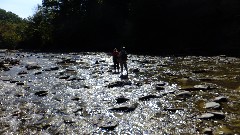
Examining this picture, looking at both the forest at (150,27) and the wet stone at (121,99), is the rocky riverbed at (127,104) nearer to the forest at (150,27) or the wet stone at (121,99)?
the wet stone at (121,99)

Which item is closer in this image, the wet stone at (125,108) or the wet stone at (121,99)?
the wet stone at (125,108)

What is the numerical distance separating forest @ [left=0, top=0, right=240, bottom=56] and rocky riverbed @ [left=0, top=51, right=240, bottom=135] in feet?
76.4

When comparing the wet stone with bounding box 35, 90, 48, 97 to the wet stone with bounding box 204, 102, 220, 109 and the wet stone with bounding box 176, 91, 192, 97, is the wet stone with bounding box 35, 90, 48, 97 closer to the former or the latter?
the wet stone with bounding box 176, 91, 192, 97

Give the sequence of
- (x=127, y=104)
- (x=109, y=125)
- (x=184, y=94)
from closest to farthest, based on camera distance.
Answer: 1. (x=109, y=125)
2. (x=127, y=104)
3. (x=184, y=94)

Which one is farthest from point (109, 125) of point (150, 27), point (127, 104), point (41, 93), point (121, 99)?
point (150, 27)

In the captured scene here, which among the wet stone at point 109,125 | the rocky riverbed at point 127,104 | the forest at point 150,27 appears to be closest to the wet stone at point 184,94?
the rocky riverbed at point 127,104

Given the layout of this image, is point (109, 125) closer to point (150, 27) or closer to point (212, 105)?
point (212, 105)

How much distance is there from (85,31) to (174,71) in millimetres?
57944

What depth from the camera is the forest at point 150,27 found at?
56.6 metres

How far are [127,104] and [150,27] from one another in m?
47.4

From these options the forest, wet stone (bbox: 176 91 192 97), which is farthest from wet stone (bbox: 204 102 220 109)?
the forest

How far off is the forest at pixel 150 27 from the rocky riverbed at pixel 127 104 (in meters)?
23.3

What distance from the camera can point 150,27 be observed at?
211 ft

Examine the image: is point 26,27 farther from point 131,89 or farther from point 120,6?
point 131,89
